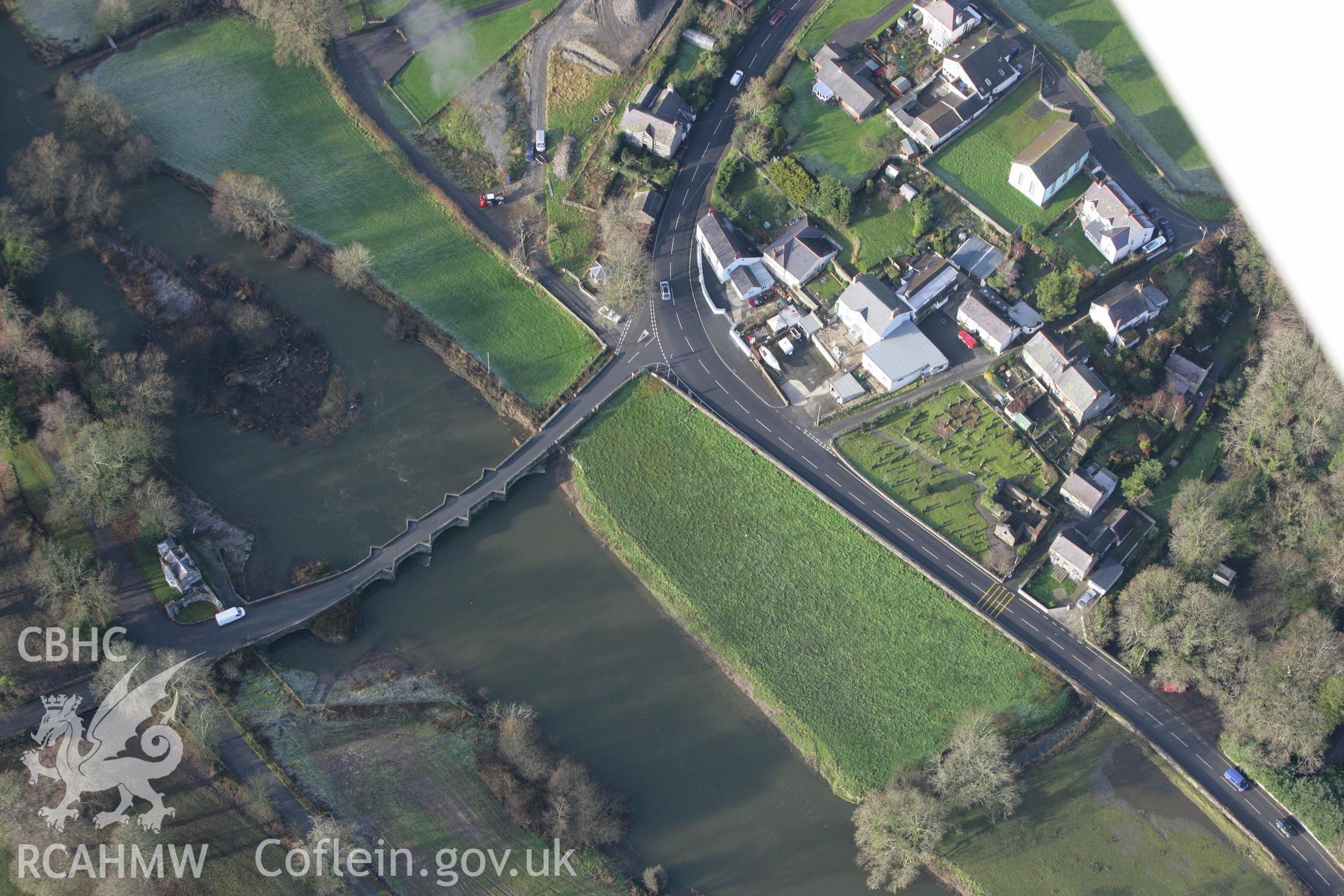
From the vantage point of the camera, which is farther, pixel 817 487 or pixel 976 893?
pixel 817 487

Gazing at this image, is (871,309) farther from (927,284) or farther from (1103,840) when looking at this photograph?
(1103,840)

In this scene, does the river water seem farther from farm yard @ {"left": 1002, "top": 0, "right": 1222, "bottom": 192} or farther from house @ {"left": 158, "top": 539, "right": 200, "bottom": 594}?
farm yard @ {"left": 1002, "top": 0, "right": 1222, "bottom": 192}

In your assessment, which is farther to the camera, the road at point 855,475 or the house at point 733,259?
the house at point 733,259

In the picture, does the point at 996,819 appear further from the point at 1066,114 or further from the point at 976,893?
the point at 1066,114

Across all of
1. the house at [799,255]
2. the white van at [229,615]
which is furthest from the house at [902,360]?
the white van at [229,615]

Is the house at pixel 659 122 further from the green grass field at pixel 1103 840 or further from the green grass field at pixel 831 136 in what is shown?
the green grass field at pixel 1103 840

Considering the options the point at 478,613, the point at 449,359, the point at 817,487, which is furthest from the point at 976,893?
the point at 449,359
